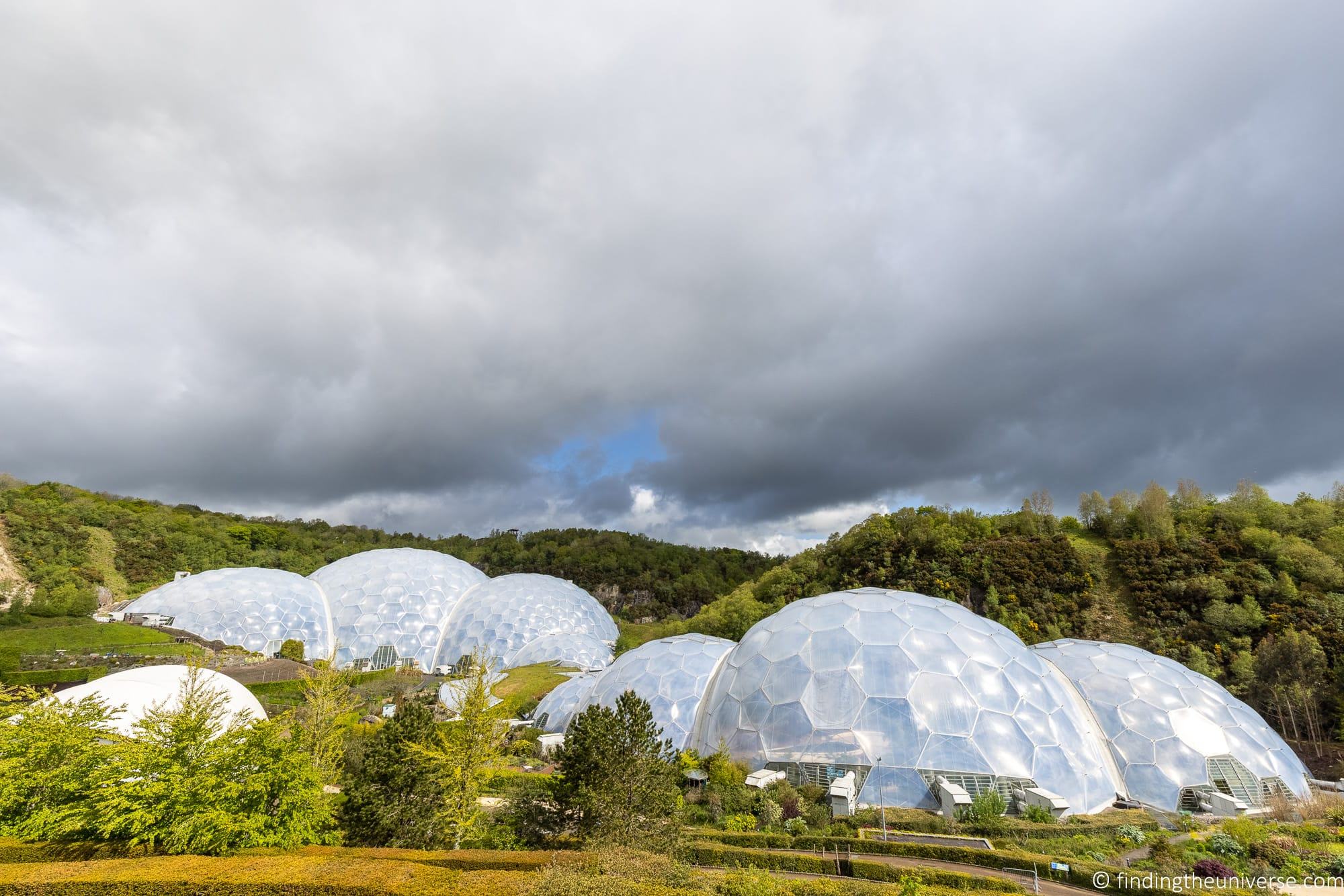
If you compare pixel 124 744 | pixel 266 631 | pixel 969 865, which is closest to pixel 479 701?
pixel 124 744

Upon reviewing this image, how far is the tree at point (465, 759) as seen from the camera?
36.2ft

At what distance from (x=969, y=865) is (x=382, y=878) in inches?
502

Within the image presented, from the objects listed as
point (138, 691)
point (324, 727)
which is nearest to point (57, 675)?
point (138, 691)

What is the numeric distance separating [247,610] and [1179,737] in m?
56.0

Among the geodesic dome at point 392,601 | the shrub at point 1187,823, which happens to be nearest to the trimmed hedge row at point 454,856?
the shrub at point 1187,823

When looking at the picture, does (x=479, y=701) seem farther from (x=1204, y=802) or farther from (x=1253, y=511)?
(x=1253, y=511)

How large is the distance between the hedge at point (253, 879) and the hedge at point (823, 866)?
6267mm

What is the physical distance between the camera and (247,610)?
4272cm

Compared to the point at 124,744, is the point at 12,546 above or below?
above

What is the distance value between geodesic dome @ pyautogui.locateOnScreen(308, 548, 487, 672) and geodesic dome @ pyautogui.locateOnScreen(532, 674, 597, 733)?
19.4m

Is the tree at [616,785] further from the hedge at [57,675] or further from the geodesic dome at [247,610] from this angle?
the geodesic dome at [247,610]

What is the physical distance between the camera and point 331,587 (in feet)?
155

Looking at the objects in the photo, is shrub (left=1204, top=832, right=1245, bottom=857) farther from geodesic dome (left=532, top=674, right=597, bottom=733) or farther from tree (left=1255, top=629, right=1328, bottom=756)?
geodesic dome (left=532, top=674, right=597, bottom=733)

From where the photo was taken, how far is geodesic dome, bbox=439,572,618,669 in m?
42.9
